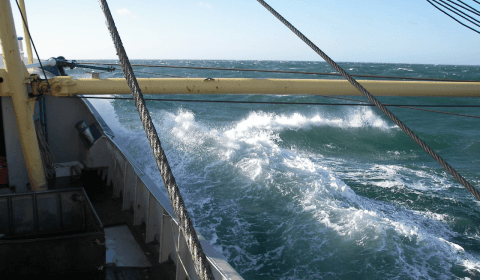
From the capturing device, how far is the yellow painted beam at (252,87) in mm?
4840

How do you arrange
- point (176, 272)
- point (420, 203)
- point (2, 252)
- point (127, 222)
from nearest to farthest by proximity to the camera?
point (2, 252) < point (176, 272) < point (127, 222) < point (420, 203)

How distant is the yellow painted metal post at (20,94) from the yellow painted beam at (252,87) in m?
0.29

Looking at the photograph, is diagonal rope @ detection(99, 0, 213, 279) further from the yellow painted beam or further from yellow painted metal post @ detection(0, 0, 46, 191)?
yellow painted metal post @ detection(0, 0, 46, 191)

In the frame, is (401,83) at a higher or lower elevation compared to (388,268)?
higher

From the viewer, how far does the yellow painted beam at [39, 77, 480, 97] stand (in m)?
4.84

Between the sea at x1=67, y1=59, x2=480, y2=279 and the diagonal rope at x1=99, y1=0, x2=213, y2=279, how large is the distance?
150 inches

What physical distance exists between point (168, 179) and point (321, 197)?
8.12 metres

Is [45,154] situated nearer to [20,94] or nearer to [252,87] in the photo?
[20,94]

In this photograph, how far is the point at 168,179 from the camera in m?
1.31

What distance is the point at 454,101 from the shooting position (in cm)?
2931

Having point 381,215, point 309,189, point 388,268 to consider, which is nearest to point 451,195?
point 381,215

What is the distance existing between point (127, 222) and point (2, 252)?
1967mm

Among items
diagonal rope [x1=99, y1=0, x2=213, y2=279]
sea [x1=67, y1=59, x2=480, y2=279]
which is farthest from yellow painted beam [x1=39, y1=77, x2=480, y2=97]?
diagonal rope [x1=99, y1=0, x2=213, y2=279]

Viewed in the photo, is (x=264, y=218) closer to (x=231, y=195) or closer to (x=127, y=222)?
(x=231, y=195)
